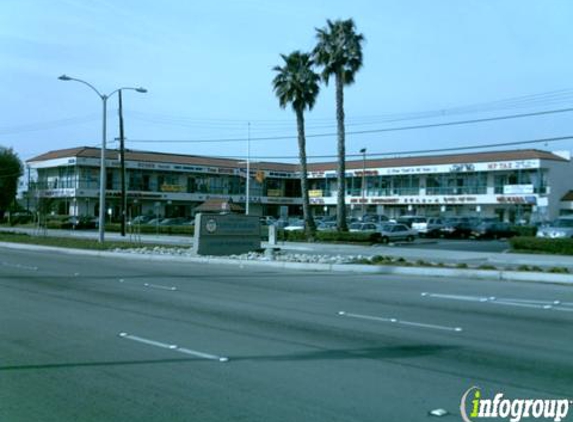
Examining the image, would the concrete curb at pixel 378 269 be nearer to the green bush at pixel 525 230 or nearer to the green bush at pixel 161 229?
the green bush at pixel 161 229

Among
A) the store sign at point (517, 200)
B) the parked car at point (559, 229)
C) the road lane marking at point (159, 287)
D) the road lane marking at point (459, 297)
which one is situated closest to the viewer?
the road lane marking at point (459, 297)

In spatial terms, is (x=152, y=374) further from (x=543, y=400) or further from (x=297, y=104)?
(x=297, y=104)

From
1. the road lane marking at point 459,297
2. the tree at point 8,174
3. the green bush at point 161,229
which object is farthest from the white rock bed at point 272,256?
the tree at point 8,174

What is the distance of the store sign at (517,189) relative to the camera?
6309 cm

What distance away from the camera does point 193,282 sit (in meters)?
17.5

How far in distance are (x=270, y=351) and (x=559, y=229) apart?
34.4m

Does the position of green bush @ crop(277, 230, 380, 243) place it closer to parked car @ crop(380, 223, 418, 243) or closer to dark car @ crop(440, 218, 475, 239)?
parked car @ crop(380, 223, 418, 243)

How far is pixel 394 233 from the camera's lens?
145 feet

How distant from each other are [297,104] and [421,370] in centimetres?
3753

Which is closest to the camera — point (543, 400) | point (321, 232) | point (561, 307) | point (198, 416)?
point (198, 416)

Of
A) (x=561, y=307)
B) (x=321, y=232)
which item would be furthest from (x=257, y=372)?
(x=321, y=232)

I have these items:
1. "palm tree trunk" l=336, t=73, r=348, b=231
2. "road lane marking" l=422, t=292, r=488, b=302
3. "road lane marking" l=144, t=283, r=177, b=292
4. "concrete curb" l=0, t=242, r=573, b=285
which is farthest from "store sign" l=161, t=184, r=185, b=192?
"road lane marking" l=422, t=292, r=488, b=302

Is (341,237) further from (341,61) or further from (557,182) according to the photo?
(557,182)

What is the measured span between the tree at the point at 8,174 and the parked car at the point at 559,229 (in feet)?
211
